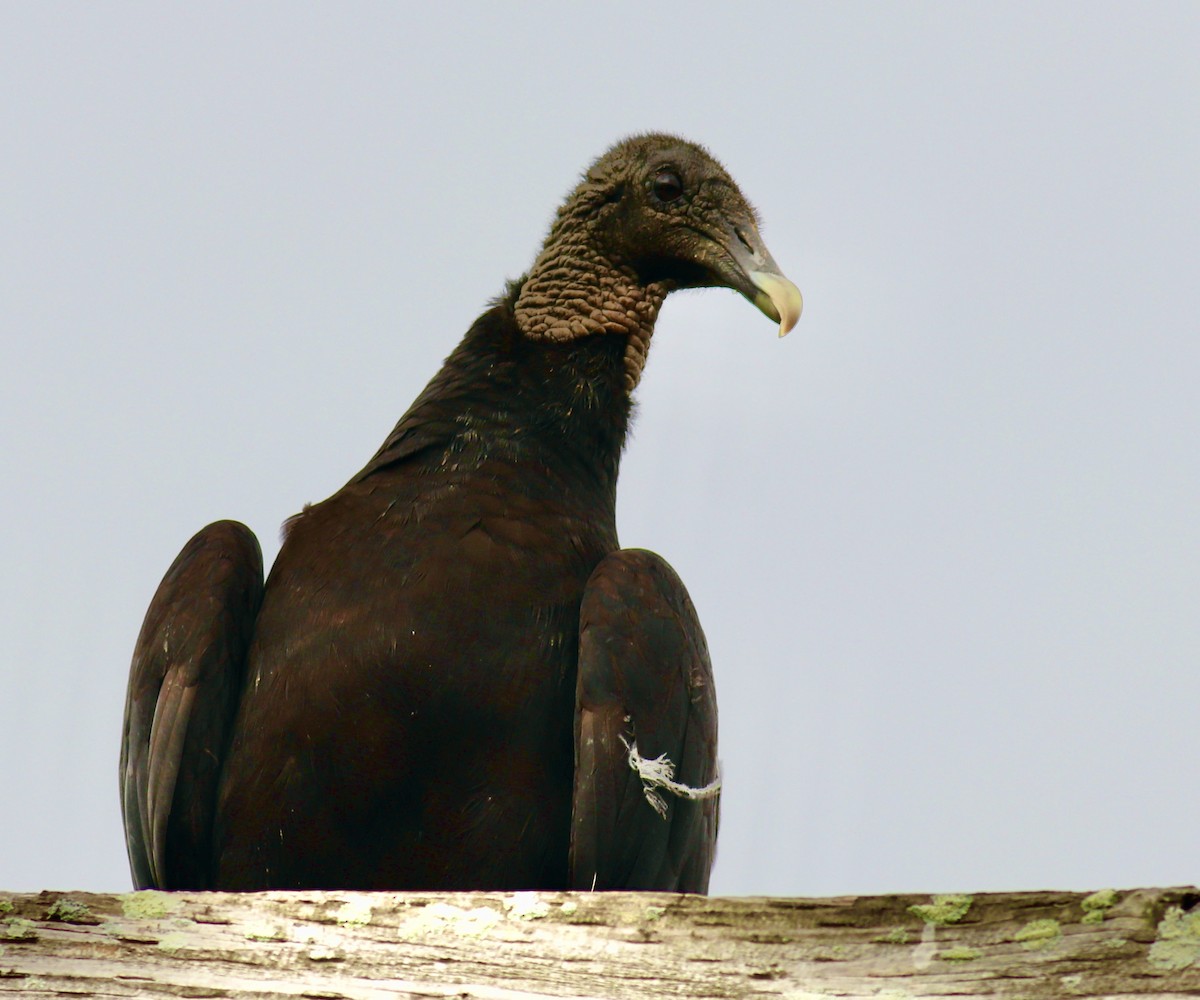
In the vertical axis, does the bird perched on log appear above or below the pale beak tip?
below

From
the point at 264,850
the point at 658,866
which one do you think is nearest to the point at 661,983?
the point at 658,866

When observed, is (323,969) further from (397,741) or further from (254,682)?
(254,682)

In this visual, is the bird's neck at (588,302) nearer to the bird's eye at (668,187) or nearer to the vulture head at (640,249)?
the vulture head at (640,249)

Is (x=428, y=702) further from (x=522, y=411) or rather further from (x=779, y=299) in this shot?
(x=779, y=299)

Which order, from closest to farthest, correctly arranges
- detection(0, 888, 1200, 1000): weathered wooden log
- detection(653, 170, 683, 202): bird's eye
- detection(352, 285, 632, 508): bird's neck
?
detection(0, 888, 1200, 1000): weathered wooden log → detection(352, 285, 632, 508): bird's neck → detection(653, 170, 683, 202): bird's eye

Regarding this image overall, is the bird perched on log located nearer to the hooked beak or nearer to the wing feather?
the wing feather

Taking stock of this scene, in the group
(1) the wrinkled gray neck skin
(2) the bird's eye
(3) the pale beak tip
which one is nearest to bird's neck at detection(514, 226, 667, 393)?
(1) the wrinkled gray neck skin

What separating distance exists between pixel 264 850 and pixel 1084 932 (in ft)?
7.25

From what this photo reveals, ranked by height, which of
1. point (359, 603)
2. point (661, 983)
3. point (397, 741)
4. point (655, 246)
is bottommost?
point (661, 983)

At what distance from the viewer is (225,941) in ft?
7.27

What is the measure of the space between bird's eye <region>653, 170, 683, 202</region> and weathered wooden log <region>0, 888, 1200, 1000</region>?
9.59 ft

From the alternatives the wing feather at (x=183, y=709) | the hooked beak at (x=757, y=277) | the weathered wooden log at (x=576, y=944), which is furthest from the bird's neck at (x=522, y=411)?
the weathered wooden log at (x=576, y=944)

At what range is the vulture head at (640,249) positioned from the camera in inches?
181

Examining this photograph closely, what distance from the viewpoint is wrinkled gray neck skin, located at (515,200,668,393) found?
4.59m
